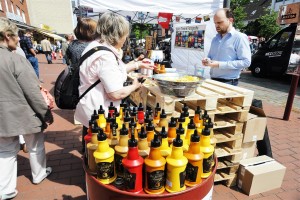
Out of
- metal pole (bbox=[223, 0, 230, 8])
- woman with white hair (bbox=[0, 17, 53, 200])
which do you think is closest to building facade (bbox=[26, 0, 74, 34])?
metal pole (bbox=[223, 0, 230, 8])

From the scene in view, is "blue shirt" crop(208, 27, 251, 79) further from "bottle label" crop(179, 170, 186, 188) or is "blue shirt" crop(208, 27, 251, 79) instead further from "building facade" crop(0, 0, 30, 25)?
"building facade" crop(0, 0, 30, 25)

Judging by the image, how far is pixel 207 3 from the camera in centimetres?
602

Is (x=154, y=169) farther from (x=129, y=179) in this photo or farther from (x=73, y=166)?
(x=73, y=166)

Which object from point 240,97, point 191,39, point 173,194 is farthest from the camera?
point 191,39

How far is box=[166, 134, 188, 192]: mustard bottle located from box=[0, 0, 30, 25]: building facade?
26.3 m

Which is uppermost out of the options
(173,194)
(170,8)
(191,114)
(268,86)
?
(170,8)

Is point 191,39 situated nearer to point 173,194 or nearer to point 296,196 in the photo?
point 296,196

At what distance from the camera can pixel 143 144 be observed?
1.38 meters

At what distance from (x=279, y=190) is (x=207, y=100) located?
66.6 inches

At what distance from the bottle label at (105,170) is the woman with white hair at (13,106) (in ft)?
4.62

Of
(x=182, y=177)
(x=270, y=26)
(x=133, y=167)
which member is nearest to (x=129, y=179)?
(x=133, y=167)

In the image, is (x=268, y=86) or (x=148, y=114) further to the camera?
(x=268, y=86)

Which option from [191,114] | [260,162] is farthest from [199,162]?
[260,162]

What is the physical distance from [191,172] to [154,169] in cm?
26
